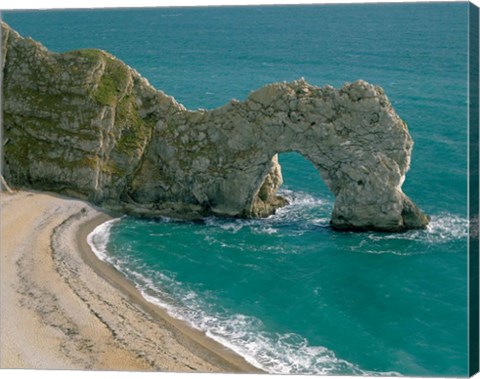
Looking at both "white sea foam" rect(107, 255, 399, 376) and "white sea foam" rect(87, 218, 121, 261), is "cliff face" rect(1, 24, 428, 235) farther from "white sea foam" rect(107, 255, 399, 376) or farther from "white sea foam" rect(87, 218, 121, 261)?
"white sea foam" rect(107, 255, 399, 376)

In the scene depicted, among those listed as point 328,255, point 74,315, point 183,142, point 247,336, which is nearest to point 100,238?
point 183,142

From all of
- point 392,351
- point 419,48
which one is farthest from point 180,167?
point 419,48

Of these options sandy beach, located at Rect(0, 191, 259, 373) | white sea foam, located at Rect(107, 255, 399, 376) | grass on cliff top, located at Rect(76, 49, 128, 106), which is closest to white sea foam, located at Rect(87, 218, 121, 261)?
sandy beach, located at Rect(0, 191, 259, 373)

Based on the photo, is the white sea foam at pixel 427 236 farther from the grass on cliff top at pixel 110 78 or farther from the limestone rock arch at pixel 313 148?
the grass on cliff top at pixel 110 78

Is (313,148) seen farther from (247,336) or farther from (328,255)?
(247,336)

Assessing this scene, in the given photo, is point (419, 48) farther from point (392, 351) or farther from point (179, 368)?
point (179, 368)

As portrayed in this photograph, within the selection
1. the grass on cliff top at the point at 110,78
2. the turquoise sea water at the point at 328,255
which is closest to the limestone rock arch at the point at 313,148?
the turquoise sea water at the point at 328,255
